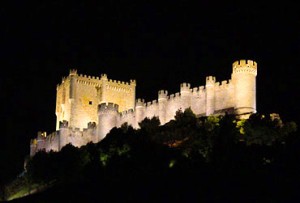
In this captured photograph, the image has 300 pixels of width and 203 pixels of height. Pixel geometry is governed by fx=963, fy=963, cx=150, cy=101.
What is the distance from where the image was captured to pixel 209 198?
2367 inches

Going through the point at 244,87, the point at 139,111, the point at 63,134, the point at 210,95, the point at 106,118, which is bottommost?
the point at 63,134

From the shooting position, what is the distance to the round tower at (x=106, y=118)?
80250mm

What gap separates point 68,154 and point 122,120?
8532 millimetres

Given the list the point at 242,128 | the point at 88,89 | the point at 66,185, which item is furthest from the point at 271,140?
the point at 88,89

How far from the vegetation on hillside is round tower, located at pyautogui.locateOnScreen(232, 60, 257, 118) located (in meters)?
1.56

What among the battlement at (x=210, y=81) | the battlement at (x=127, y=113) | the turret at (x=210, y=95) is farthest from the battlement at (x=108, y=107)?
the battlement at (x=210, y=81)

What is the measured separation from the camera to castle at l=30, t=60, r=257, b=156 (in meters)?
74.9

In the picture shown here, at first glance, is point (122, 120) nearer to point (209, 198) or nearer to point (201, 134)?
point (201, 134)

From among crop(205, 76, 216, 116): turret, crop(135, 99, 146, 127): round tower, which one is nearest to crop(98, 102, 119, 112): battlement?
→ crop(135, 99, 146, 127): round tower

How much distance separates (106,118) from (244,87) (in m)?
12.9

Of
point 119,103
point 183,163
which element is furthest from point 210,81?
point 119,103

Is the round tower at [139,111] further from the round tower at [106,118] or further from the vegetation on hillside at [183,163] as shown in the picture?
the vegetation on hillside at [183,163]

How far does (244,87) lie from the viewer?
74.4 metres

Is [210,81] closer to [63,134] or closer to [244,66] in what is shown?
[244,66]
